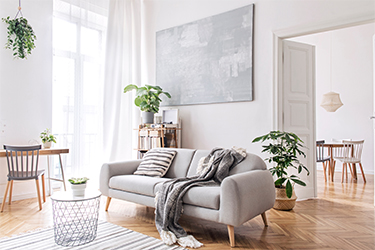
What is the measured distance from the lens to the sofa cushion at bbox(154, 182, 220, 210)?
8.12ft

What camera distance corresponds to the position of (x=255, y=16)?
4.15 meters

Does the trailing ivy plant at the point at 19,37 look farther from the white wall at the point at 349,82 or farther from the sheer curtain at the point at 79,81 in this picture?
the white wall at the point at 349,82

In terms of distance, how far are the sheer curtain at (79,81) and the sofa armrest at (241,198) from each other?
3.11m

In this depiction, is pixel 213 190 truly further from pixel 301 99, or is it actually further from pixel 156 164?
pixel 301 99

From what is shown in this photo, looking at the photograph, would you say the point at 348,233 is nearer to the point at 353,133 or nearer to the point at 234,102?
the point at 234,102

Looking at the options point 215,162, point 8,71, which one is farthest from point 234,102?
point 8,71

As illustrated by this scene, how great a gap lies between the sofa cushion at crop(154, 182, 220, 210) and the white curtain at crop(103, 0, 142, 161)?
2839 mm

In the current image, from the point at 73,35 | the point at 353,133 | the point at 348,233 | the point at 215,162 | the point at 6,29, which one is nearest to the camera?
the point at 348,233

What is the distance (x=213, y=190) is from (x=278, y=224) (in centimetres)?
97

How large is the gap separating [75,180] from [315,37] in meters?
6.74

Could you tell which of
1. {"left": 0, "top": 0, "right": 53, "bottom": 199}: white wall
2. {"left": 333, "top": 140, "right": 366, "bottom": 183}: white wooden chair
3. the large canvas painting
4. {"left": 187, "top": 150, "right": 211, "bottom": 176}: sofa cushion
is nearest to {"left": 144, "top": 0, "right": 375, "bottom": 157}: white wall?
the large canvas painting

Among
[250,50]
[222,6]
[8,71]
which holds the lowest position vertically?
[8,71]

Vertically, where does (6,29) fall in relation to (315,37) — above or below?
below

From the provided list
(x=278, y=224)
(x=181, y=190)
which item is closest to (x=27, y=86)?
(x=181, y=190)
